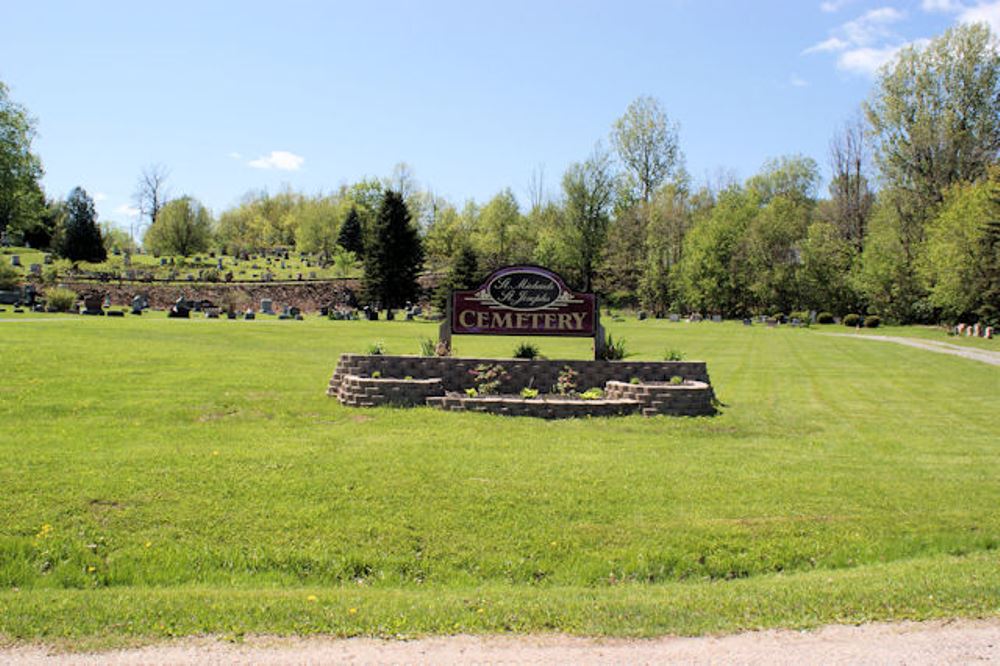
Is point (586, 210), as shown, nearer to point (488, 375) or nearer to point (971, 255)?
point (971, 255)

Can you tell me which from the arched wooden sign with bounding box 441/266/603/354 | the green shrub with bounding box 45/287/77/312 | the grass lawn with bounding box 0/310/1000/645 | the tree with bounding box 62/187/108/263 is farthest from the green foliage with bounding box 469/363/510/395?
the tree with bounding box 62/187/108/263

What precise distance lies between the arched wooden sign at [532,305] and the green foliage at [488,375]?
0.83 metres

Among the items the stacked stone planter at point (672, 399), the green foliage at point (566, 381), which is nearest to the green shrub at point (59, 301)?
the green foliage at point (566, 381)

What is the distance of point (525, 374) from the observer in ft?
50.9

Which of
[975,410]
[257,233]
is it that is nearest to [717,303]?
[975,410]

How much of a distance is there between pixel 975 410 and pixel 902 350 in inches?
698

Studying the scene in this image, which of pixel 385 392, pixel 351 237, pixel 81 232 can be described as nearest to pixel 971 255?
pixel 385 392

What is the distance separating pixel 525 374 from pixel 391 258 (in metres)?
43.0

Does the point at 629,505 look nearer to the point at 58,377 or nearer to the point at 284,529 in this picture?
the point at 284,529

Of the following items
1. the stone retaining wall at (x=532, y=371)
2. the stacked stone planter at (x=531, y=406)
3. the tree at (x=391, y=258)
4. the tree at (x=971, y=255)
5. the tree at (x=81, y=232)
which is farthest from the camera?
the tree at (x=81, y=232)

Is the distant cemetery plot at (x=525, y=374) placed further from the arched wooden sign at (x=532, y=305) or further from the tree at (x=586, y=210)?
the tree at (x=586, y=210)

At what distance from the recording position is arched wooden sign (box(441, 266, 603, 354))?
51.9ft

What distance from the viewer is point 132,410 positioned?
1262cm

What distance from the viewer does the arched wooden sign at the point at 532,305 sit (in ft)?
51.9
